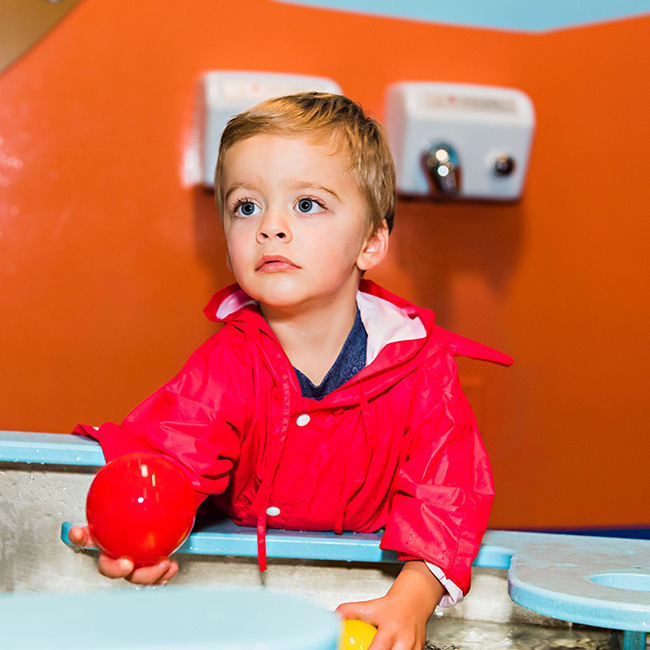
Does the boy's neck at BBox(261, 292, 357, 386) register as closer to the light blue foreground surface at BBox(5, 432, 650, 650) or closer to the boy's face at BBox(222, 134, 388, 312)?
the boy's face at BBox(222, 134, 388, 312)

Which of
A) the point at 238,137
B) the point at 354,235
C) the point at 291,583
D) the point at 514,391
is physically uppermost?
the point at 238,137

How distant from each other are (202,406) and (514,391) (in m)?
1.04

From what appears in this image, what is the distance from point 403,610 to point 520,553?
0.58ft

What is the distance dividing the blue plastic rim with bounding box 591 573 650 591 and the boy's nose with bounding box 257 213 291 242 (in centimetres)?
54

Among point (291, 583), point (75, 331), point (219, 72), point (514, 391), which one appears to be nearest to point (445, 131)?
point (219, 72)

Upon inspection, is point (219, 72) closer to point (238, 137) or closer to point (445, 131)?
point (445, 131)

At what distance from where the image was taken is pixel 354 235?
3.91 feet

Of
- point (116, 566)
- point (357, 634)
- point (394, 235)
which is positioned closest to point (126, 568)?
point (116, 566)

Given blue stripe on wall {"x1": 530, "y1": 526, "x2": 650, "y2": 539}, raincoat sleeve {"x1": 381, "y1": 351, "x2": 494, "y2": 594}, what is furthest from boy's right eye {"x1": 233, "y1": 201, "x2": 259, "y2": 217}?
blue stripe on wall {"x1": 530, "y1": 526, "x2": 650, "y2": 539}

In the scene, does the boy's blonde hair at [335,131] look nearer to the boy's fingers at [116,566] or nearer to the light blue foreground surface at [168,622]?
the boy's fingers at [116,566]

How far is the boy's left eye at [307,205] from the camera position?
1132 millimetres

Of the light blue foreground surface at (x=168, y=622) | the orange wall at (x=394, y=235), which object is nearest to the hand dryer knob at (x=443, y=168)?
the orange wall at (x=394, y=235)

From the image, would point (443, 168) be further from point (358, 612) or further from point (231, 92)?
point (358, 612)

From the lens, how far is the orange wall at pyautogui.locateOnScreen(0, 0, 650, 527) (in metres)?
1.69
